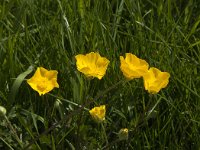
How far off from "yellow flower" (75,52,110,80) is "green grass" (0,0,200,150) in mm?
87

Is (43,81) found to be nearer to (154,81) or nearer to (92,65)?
(92,65)

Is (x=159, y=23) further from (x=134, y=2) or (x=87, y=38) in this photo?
(x=87, y=38)

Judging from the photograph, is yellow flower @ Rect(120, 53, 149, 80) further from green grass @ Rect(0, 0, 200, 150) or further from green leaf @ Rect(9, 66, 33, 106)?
green leaf @ Rect(9, 66, 33, 106)

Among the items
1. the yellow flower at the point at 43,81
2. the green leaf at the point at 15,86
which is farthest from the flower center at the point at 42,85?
the green leaf at the point at 15,86

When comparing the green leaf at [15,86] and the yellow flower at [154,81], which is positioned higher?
the yellow flower at [154,81]

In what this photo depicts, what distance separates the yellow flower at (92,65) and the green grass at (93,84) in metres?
0.09

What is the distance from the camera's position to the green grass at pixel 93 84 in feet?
4.31

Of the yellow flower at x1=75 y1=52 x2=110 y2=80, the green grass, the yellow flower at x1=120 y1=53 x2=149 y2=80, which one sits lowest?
the green grass

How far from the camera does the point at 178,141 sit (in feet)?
4.57

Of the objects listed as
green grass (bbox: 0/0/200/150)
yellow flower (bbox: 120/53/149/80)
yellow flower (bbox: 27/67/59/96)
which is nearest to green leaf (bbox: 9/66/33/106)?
green grass (bbox: 0/0/200/150)

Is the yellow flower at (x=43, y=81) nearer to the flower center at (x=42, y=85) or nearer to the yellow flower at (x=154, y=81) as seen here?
the flower center at (x=42, y=85)

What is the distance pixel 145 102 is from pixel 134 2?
0.34 metres

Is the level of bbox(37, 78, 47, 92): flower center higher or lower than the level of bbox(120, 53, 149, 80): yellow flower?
lower

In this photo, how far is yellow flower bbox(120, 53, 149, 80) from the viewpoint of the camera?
3.61 ft
